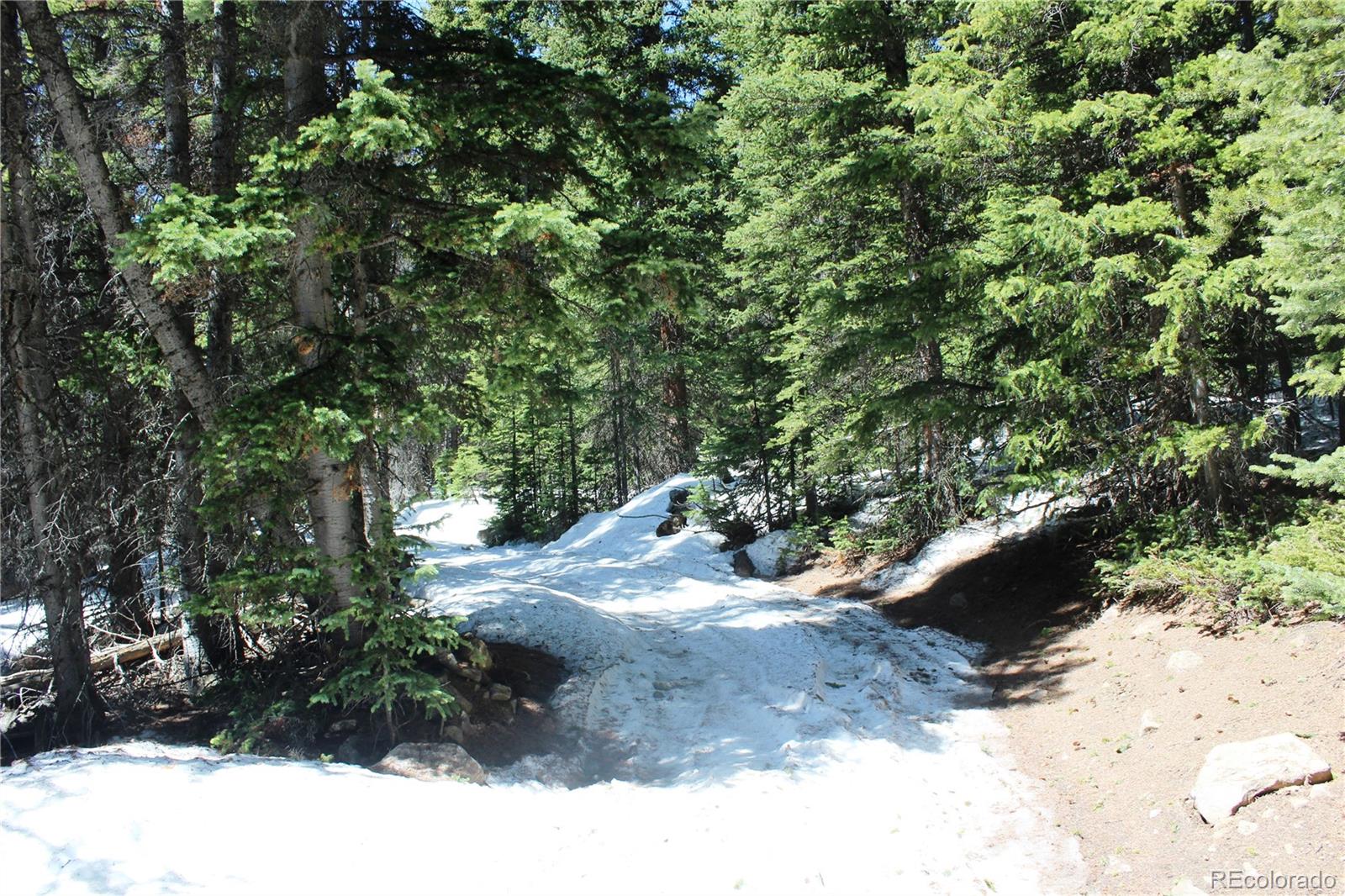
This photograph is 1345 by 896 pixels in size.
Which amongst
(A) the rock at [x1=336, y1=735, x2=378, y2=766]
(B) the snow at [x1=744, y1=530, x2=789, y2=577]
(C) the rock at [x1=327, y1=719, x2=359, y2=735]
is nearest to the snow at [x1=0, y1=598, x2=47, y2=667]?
(C) the rock at [x1=327, y1=719, x2=359, y2=735]

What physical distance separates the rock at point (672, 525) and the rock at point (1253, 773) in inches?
623

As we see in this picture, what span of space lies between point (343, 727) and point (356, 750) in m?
0.33

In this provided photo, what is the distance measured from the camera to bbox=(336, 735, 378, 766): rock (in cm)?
694

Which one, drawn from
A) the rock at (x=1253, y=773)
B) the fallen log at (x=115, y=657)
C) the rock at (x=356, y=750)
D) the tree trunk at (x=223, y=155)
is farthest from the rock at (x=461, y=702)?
the rock at (x=1253, y=773)

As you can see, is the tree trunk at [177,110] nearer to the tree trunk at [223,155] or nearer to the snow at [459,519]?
the tree trunk at [223,155]

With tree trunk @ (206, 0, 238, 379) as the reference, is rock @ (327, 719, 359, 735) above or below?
below

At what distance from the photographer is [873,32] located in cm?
1327

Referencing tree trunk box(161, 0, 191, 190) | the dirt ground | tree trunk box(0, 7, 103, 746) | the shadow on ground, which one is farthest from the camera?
the shadow on ground

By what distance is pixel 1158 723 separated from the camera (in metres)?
6.97

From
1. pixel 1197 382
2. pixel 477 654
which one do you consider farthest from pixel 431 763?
pixel 1197 382

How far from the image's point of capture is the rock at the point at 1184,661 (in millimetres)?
7652

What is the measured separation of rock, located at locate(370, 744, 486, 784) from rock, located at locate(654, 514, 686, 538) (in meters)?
14.3

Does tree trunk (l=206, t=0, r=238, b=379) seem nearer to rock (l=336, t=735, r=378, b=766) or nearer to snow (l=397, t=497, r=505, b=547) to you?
rock (l=336, t=735, r=378, b=766)

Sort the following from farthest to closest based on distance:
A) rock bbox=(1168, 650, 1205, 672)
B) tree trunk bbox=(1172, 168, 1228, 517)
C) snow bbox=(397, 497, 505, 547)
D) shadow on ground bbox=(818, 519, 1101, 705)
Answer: snow bbox=(397, 497, 505, 547) → shadow on ground bbox=(818, 519, 1101, 705) → tree trunk bbox=(1172, 168, 1228, 517) → rock bbox=(1168, 650, 1205, 672)
